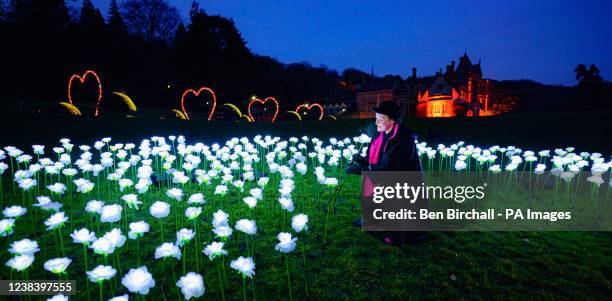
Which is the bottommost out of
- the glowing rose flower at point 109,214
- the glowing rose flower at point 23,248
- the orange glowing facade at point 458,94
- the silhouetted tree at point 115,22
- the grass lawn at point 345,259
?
the grass lawn at point 345,259

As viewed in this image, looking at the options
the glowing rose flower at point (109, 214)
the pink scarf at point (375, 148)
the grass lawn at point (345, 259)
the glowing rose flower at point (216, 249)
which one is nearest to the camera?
the glowing rose flower at point (216, 249)

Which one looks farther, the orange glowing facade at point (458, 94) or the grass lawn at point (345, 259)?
the orange glowing facade at point (458, 94)

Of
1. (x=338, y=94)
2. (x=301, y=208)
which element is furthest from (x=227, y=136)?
(x=338, y=94)

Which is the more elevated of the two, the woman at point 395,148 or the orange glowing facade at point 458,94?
the orange glowing facade at point 458,94

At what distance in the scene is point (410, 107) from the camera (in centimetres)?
5666

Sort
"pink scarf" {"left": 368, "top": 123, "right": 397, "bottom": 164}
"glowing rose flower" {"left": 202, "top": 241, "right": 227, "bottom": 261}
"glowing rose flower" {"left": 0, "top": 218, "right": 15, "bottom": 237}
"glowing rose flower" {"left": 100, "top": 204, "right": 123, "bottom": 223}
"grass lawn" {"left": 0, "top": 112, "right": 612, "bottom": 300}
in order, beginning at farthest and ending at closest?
1. "pink scarf" {"left": 368, "top": 123, "right": 397, "bottom": 164}
2. "grass lawn" {"left": 0, "top": 112, "right": 612, "bottom": 300}
3. "glowing rose flower" {"left": 100, "top": 204, "right": 123, "bottom": 223}
4. "glowing rose flower" {"left": 0, "top": 218, "right": 15, "bottom": 237}
5. "glowing rose flower" {"left": 202, "top": 241, "right": 227, "bottom": 261}

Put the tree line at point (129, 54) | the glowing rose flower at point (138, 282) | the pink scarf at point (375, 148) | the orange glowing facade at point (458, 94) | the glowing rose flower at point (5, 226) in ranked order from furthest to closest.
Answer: the orange glowing facade at point (458, 94), the tree line at point (129, 54), the pink scarf at point (375, 148), the glowing rose flower at point (5, 226), the glowing rose flower at point (138, 282)

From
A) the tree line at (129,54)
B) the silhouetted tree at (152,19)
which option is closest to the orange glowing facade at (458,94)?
the tree line at (129,54)

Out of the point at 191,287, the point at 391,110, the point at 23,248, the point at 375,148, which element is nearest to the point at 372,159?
the point at 375,148

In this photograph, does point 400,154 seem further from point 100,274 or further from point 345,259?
point 100,274

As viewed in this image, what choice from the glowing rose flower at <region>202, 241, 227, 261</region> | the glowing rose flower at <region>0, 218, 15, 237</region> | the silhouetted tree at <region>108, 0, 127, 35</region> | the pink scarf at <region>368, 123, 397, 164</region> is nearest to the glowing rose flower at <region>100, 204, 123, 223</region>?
the glowing rose flower at <region>0, 218, 15, 237</region>

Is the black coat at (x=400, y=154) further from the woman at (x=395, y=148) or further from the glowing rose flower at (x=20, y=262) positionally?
the glowing rose flower at (x=20, y=262)

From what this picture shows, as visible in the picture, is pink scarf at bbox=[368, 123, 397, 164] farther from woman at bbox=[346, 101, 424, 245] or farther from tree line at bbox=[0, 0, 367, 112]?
tree line at bbox=[0, 0, 367, 112]

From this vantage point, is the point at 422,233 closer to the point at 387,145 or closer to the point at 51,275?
the point at 387,145
